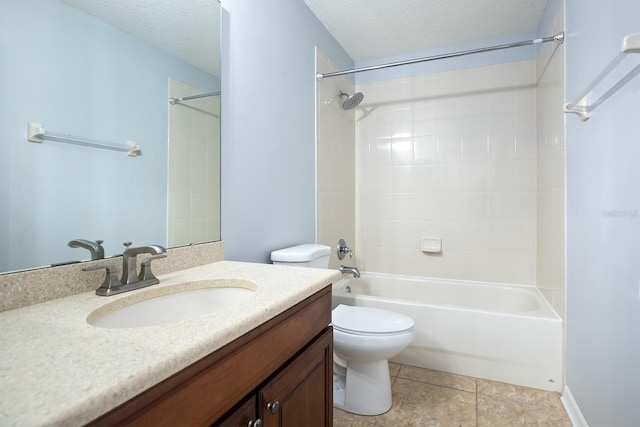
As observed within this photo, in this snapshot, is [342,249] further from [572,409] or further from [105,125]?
[105,125]

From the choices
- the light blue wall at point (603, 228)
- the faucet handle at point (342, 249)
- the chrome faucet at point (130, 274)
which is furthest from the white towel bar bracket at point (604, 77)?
the faucet handle at point (342, 249)

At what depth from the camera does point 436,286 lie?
8.44ft

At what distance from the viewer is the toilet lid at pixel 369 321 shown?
4.98 ft

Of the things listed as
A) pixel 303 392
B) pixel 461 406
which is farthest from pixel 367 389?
pixel 303 392

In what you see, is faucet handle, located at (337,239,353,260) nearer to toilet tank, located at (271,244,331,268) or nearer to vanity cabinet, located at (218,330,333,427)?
toilet tank, located at (271,244,331,268)

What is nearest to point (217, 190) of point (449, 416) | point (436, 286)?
point (449, 416)

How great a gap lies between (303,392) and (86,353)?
1.86 feet

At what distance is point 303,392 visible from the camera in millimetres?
878

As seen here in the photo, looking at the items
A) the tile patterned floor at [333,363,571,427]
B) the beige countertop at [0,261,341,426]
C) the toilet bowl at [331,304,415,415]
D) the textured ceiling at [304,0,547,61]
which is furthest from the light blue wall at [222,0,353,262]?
the tile patterned floor at [333,363,571,427]

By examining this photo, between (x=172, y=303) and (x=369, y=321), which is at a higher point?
(x=172, y=303)

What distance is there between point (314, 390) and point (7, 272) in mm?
823

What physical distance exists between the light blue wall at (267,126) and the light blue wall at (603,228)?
1.41m

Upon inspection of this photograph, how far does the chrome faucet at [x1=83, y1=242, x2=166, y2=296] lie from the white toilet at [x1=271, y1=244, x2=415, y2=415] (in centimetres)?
75

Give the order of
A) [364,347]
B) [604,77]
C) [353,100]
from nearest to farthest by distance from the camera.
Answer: [604,77] → [364,347] → [353,100]
